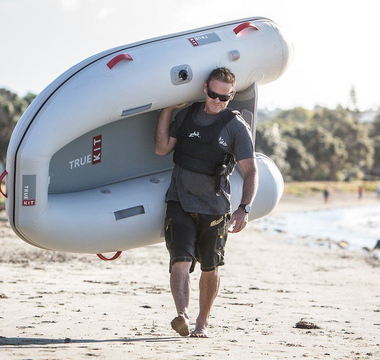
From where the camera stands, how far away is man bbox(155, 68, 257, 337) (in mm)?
4387

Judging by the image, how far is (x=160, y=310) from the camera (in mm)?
5508

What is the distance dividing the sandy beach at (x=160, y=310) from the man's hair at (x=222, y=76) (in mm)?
1666

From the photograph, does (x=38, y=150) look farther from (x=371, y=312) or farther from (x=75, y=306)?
(x=371, y=312)

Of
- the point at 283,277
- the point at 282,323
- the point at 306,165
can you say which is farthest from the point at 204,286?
the point at 306,165

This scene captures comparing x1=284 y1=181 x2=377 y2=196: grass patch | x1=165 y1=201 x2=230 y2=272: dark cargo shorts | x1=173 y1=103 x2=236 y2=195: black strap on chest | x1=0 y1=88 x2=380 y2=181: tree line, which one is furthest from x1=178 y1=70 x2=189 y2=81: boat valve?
x1=284 y1=181 x2=377 y2=196: grass patch

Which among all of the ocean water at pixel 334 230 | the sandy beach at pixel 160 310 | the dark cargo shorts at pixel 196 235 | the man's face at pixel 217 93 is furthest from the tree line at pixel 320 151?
the dark cargo shorts at pixel 196 235

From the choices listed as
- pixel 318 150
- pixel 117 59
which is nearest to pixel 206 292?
pixel 117 59

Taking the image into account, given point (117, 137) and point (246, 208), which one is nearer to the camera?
point (246, 208)

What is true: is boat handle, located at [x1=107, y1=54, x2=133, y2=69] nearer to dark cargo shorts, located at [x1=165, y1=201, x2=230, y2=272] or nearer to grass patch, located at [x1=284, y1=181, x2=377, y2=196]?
dark cargo shorts, located at [x1=165, y1=201, x2=230, y2=272]

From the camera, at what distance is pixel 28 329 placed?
175 inches

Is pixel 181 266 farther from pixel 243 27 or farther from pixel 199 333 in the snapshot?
pixel 243 27

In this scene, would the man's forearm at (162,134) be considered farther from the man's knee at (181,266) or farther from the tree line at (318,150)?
the tree line at (318,150)

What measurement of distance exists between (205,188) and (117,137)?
3.82 feet

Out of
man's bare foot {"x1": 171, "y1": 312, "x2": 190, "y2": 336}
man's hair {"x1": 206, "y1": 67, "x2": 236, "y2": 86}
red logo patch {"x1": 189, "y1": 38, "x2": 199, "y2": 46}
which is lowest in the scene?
man's bare foot {"x1": 171, "y1": 312, "x2": 190, "y2": 336}
